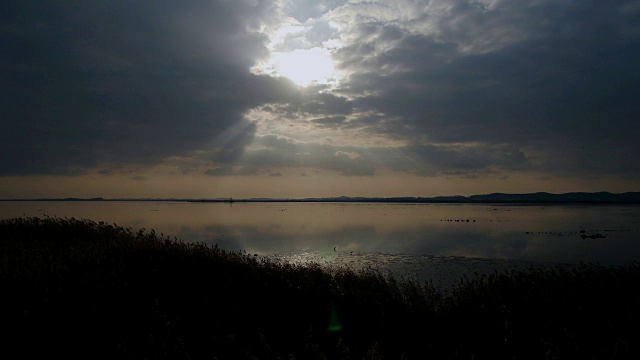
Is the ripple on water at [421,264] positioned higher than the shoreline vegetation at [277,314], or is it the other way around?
the shoreline vegetation at [277,314]

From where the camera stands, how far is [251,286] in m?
13.8

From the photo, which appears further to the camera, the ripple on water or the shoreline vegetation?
the ripple on water

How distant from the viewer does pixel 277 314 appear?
39.2ft

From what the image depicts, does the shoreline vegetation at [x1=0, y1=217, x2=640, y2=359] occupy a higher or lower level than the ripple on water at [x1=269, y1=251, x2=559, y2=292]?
higher

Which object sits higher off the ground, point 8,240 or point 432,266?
point 8,240

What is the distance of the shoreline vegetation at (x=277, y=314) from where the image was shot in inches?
337

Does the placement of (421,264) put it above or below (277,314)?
below

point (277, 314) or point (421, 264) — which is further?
point (421, 264)

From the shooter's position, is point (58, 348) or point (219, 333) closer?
point (58, 348)

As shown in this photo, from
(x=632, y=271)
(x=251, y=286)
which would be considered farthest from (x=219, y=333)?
(x=632, y=271)

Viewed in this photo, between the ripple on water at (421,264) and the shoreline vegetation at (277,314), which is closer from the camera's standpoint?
the shoreline vegetation at (277,314)

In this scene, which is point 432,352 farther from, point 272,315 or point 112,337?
point 112,337

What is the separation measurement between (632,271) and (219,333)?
18390 millimetres

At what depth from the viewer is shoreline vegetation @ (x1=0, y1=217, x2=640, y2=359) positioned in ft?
28.1
